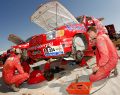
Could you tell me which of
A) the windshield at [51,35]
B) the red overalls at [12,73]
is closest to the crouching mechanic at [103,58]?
the windshield at [51,35]

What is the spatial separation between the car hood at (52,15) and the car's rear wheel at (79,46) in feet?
2.49

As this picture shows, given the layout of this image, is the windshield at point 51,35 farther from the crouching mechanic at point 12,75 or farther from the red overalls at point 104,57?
the red overalls at point 104,57

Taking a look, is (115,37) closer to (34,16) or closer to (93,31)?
(34,16)

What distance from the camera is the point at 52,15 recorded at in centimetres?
819

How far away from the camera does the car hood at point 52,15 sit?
286 inches

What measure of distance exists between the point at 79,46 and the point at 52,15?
215 cm

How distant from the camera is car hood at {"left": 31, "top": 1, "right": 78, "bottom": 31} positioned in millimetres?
7258

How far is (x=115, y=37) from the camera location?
1119cm

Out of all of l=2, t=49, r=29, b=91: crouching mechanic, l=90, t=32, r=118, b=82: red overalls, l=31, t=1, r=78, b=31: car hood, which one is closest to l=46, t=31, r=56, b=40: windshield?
l=2, t=49, r=29, b=91: crouching mechanic

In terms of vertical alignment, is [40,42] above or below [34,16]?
below

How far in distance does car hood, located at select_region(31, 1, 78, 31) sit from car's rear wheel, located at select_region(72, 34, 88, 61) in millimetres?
759

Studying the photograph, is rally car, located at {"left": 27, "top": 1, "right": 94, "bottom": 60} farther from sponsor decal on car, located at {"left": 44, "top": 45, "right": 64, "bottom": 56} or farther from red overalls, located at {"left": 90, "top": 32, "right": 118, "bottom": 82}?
red overalls, located at {"left": 90, "top": 32, "right": 118, "bottom": 82}

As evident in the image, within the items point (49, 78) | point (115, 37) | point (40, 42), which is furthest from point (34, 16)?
point (115, 37)

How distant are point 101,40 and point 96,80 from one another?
0.98 meters
